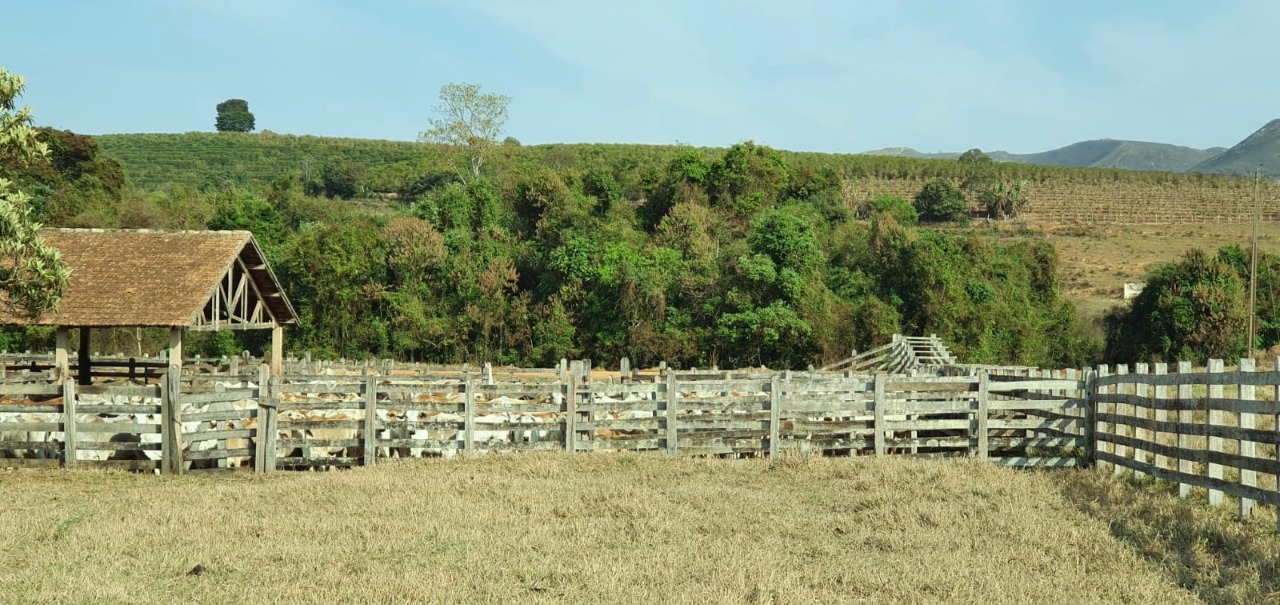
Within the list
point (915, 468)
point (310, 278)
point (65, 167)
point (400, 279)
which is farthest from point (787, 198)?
point (915, 468)

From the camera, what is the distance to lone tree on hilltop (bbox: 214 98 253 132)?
187250 mm

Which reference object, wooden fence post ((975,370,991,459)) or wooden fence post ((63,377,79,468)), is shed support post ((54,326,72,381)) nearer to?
wooden fence post ((63,377,79,468))

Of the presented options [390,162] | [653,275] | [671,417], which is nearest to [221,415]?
[671,417]

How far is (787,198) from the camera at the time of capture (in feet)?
253

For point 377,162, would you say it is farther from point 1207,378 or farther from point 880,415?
point 1207,378

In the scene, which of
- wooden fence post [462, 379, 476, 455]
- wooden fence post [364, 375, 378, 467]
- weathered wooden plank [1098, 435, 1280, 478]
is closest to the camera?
weathered wooden plank [1098, 435, 1280, 478]

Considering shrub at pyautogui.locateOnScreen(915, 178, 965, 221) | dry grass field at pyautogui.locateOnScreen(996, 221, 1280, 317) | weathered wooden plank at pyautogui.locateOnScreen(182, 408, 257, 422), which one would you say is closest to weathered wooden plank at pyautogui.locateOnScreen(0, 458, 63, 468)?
weathered wooden plank at pyautogui.locateOnScreen(182, 408, 257, 422)

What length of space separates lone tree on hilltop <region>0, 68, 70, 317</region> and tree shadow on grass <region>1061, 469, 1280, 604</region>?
14.7 m

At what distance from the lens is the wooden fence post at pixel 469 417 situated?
59.7 feet

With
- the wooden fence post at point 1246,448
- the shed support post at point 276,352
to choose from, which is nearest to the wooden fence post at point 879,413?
the wooden fence post at point 1246,448

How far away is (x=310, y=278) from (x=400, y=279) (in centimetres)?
475

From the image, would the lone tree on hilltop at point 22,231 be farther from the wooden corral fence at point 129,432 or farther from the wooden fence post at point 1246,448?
the wooden fence post at point 1246,448

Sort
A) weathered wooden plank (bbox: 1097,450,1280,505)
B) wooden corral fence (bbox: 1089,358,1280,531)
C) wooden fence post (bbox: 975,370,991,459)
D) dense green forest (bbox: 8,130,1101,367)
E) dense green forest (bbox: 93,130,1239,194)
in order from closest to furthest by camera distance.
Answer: weathered wooden plank (bbox: 1097,450,1280,505) → wooden corral fence (bbox: 1089,358,1280,531) → wooden fence post (bbox: 975,370,991,459) → dense green forest (bbox: 8,130,1101,367) → dense green forest (bbox: 93,130,1239,194)

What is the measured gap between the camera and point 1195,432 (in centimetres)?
1316
